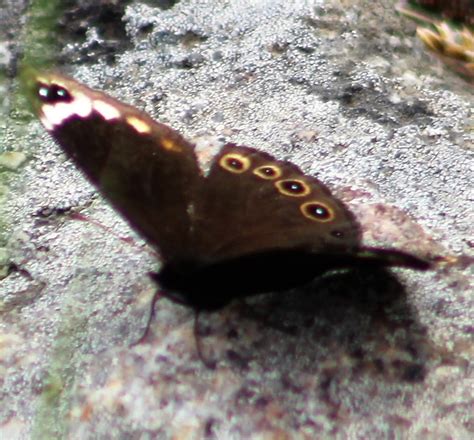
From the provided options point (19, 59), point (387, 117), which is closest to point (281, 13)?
point (387, 117)

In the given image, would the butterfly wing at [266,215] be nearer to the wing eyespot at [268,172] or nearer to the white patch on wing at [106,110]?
the wing eyespot at [268,172]

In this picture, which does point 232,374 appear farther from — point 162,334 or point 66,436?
point 66,436

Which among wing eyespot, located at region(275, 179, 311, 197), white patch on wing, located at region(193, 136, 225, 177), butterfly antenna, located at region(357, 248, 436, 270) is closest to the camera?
butterfly antenna, located at region(357, 248, 436, 270)

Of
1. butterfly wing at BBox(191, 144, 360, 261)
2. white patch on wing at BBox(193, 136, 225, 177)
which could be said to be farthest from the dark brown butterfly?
white patch on wing at BBox(193, 136, 225, 177)

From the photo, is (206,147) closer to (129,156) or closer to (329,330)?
(129,156)

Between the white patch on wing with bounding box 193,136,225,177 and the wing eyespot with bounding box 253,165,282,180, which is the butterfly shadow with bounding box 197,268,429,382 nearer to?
the wing eyespot with bounding box 253,165,282,180
